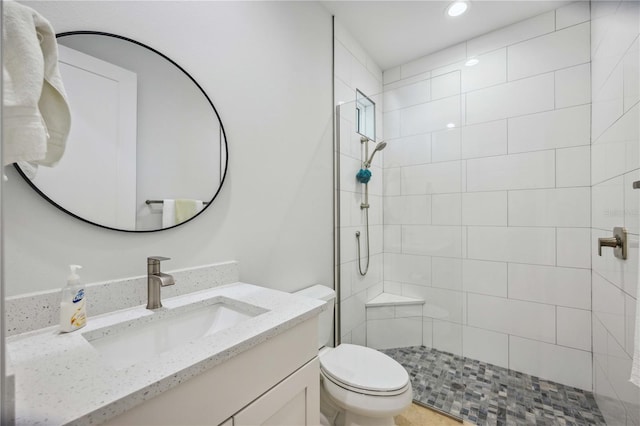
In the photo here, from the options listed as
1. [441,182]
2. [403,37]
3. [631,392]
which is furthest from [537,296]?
[403,37]

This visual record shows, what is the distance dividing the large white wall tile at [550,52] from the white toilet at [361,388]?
2098 millimetres

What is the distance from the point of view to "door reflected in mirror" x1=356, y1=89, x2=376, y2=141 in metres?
2.13

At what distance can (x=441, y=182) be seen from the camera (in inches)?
73.7

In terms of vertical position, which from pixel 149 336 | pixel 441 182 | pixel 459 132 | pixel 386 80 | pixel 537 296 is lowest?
pixel 537 296

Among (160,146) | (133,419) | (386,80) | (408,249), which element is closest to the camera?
(133,419)

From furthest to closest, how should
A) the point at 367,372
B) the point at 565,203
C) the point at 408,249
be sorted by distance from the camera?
the point at 408,249
the point at 565,203
the point at 367,372

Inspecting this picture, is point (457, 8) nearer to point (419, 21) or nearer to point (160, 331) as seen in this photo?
point (419, 21)

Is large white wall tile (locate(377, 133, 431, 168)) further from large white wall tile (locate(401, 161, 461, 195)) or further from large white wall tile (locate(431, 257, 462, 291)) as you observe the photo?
large white wall tile (locate(431, 257, 462, 291))

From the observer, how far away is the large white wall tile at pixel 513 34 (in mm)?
1908

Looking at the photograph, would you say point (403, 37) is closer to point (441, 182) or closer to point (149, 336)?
point (441, 182)

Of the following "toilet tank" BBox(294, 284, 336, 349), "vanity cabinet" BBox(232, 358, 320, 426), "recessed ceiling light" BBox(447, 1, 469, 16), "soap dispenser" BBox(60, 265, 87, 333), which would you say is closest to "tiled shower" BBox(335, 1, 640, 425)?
"toilet tank" BBox(294, 284, 336, 349)

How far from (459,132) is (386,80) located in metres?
1.02

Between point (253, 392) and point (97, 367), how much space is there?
0.36 metres

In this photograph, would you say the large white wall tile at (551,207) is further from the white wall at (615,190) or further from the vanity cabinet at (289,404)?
the vanity cabinet at (289,404)
